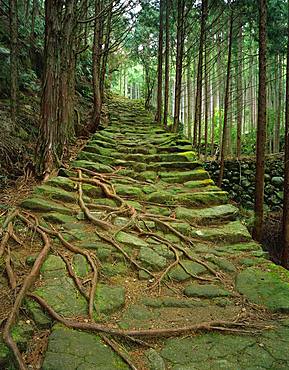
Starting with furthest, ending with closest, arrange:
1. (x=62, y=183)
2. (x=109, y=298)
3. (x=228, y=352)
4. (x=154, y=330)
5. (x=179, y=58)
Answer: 1. (x=179, y=58)
2. (x=62, y=183)
3. (x=109, y=298)
4. (x=154, y=330)
5. (x=228, y=352)

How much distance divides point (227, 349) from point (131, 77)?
3310 centimetres

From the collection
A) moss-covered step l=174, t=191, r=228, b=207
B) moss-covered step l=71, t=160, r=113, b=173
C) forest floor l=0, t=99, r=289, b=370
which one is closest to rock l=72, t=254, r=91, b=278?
forest floor l=0, t=99, r=289, b=370

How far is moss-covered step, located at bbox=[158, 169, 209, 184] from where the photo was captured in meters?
6.00

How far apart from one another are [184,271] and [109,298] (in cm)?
92

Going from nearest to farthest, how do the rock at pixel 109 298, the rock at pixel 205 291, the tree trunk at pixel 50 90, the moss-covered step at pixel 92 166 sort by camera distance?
the rock at pixel 109 298, the rock at pixel 205 291, the tree trunk at pixel 50 90, the moss-covered step at pixel 92 166

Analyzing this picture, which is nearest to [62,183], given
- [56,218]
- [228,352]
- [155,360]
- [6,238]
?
[56,218]

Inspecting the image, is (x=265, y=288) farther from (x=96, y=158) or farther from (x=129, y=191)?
(x=96, y=158)

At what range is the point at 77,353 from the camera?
2105 mm

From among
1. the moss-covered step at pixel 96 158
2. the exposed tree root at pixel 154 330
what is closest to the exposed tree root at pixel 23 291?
the exposed tree root at pixel 154 330

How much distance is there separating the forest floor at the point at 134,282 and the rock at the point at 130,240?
0.04 ft

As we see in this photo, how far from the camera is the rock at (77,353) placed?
79.2 inches

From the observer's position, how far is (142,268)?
332cm

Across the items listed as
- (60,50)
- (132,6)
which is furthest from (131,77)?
(60,50)

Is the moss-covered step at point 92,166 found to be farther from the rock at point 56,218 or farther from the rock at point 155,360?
the rock at point 155,360
